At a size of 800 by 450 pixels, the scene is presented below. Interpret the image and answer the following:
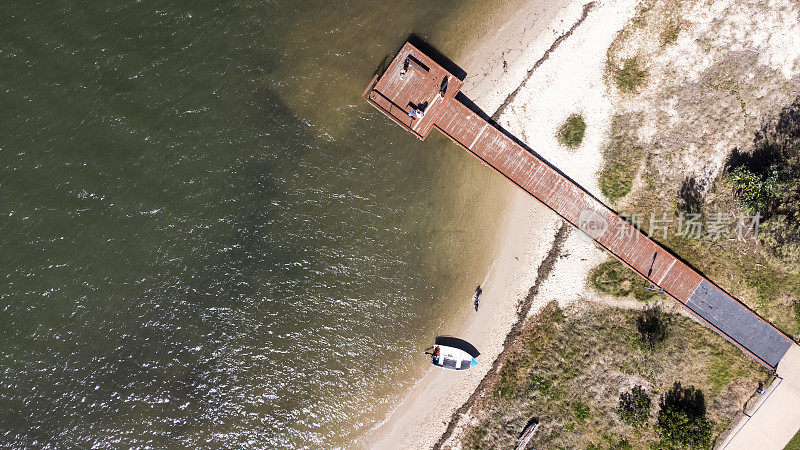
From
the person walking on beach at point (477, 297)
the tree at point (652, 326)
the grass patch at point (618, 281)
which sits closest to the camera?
the tree at point (652, 326)

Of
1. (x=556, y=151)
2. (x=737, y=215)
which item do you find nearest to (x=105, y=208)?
(x=556, y=151)

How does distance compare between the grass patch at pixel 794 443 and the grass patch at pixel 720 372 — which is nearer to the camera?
the grass patch at pixel 794 443

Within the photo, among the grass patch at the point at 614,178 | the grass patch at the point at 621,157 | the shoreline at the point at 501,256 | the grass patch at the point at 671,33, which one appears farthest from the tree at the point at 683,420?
the grass patch at the point at 671,33

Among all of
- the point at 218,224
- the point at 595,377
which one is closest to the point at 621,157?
the point at 595,377

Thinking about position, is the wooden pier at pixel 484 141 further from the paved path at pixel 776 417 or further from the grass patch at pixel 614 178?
the paved path at pixel 776 417

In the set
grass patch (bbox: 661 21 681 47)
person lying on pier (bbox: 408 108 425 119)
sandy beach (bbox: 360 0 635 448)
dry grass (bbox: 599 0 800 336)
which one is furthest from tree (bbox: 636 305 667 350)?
person lying on pier (bbox: 408 108 425 119)

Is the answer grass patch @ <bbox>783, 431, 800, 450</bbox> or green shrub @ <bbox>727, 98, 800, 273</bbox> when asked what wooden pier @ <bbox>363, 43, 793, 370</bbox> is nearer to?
green shrub @ <bbox>727, 98, 800, 273</bbox>
